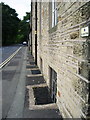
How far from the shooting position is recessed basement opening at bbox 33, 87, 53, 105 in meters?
6.81

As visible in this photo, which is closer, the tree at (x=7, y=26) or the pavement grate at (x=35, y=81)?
the pavement grate at (x=35, y=81)

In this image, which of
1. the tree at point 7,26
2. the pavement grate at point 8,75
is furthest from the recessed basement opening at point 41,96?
the tree at point 7,26

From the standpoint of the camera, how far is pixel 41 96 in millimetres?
7129

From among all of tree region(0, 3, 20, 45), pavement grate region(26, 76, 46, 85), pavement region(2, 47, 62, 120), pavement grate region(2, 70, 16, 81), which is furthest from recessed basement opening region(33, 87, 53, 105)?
tree region(0, 3, 20, 45)

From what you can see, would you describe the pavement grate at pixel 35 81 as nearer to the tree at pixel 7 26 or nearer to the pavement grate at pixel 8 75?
the pavement grate at pixel 8 75

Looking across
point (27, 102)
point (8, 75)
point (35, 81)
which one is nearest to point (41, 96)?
point (27, 102)

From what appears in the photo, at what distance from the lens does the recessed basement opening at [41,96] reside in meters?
6.81

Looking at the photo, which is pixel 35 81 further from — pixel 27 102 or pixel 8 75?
pixel 27 102

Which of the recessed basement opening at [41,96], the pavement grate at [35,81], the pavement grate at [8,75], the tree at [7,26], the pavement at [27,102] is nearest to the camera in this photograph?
the pavement at [27,102]

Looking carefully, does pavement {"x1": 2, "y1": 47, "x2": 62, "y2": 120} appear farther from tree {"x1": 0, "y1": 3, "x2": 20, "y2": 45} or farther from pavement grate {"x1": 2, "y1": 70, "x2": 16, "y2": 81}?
tree {"x1": 0, "y1": 3, "x2": 20, "y2": 45}

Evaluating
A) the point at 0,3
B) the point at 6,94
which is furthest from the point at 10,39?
the point at 6,94

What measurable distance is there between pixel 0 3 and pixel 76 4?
8036 centimetres

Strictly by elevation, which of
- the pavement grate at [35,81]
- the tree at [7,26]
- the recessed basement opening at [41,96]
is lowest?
the recessed basement opening at [41,96]

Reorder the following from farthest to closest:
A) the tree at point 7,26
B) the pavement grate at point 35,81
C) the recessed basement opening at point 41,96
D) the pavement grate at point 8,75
Answer: the tree at point 7,26
the pavement grate at point 8,75
the pavement grate at point 35,81
the recessed basement opening at point 41,96
